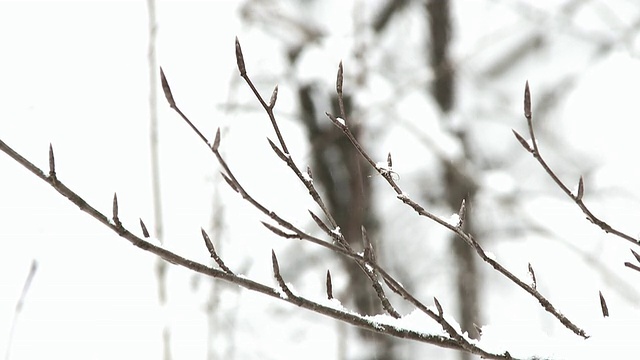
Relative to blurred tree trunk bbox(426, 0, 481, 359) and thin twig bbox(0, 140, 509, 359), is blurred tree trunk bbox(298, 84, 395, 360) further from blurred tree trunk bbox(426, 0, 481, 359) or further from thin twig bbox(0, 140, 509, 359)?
thin twig bbox(0, 140, 509, 359)

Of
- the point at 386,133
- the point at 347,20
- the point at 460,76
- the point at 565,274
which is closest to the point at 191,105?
the point at 347,20

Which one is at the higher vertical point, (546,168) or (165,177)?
(165,177)

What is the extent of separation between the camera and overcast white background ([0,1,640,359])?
2.63 m

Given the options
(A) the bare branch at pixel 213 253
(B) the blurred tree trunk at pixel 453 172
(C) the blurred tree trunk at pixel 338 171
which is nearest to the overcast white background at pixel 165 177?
(C) the blurred tree trunk at pixel 338 171

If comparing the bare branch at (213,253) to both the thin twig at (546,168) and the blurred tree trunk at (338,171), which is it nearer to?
the thin twig at (546,168)

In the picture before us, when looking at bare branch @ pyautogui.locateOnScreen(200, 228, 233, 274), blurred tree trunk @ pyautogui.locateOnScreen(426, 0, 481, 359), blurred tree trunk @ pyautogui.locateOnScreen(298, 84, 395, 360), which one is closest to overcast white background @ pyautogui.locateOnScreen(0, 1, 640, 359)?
blurred tree trunk @ pyautogui.locateOnScreen(298, 84, 395, 360)

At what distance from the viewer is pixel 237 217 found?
12.8 ft

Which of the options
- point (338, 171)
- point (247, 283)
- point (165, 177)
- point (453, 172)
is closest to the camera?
point (247, 283)

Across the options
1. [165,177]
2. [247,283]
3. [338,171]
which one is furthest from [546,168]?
[338,171]

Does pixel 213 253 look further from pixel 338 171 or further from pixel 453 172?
pixel 338 171

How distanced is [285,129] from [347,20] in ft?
3.14

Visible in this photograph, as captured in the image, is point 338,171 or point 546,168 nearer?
point 546,168

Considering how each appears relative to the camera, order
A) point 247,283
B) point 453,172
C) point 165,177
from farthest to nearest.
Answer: point 453,172 → point 165,177 → point 247,283

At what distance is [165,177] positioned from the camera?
3.68 meters
